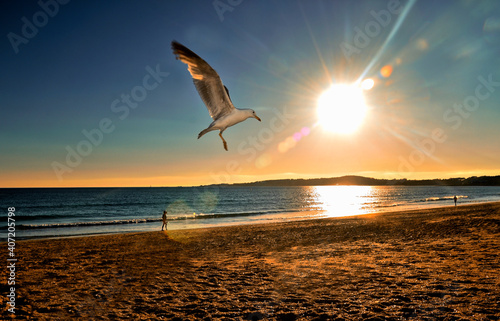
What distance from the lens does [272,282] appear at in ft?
23.7

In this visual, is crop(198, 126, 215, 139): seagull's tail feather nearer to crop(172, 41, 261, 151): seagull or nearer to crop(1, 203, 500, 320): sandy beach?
crop(172, 41, 261, 151): seagull

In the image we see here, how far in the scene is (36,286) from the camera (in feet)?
24.4

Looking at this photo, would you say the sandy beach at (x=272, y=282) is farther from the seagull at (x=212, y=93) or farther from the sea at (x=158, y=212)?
the sea at (x=158, y=212)

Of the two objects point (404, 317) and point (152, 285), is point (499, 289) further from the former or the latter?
A: point (152, 285)

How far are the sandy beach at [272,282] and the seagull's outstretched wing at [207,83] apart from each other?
147 inches

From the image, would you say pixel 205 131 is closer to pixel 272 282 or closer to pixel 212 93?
pixel 212 93

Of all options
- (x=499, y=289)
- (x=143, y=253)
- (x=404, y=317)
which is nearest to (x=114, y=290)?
(x=143, y=253)

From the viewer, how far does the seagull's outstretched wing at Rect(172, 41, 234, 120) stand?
4779 millimetres

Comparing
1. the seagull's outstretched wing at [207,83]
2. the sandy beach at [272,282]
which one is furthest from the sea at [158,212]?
the seagull's outstretched wing at [207,83]

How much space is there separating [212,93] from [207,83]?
0.20m

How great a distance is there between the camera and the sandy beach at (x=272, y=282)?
540 centimetres

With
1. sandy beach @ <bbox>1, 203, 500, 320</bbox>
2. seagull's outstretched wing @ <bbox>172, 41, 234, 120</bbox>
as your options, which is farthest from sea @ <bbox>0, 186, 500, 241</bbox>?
seagull's outstretched wing @ <bbox>172, 41, 234, 120</bbox>

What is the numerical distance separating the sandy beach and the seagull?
11.4 ft

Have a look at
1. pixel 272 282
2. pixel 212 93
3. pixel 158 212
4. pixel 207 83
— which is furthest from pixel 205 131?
pixel 158 212
